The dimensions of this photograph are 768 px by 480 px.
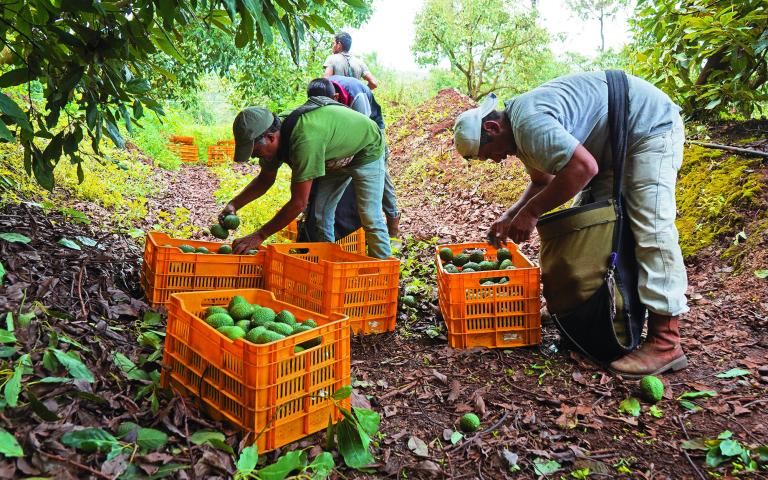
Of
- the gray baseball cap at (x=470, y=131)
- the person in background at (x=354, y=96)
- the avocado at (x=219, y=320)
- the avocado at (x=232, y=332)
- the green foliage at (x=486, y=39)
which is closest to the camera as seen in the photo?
the avocado at (x=232, y=332)

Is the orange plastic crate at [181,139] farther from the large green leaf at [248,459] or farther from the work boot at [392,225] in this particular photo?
the large green leaf at [248,459]

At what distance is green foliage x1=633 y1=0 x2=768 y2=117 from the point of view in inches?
Answer: 182

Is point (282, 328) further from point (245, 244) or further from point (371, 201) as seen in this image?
point (371, 201)

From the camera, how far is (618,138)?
289 centimetres

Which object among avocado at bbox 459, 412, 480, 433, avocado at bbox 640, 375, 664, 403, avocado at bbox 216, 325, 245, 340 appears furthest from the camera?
avocado at bbox 640, 375, 664, 403

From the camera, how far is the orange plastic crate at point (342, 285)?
10.5 ft

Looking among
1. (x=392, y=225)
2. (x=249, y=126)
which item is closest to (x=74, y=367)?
(x=249, y=126)

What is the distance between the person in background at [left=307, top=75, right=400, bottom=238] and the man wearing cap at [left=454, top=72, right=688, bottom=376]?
1808mm

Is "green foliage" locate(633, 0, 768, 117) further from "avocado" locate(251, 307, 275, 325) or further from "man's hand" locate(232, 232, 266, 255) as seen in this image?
"avocado" locate(251, 307, 275, 325)

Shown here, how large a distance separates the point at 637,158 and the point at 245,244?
2.40 metres

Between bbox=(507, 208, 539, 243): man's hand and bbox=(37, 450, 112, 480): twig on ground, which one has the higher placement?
bbox=(507, 208, 539, 243): man's hand

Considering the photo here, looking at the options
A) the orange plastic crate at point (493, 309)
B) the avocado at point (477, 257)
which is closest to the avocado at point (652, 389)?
the orange plastic crate at point (493, 309)

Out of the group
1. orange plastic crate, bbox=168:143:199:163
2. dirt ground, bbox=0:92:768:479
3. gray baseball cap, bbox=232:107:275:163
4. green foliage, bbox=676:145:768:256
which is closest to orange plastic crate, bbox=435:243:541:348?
dirt ground, bbox=0:92:768:479

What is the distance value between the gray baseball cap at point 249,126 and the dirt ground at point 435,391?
3.72ft
